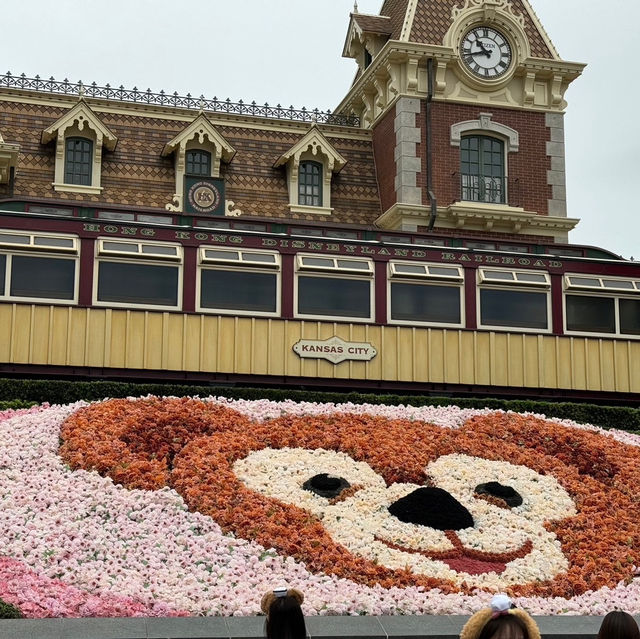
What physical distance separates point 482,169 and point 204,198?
8535 mm

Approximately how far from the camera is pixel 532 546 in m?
16.5

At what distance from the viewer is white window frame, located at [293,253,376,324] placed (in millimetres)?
24125

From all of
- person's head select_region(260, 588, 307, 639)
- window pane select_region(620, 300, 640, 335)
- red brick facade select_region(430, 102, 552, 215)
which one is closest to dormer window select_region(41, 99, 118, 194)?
red brick facade select_region(430, 102, 552, 215)

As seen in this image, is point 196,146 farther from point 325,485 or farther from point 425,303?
point 325,485

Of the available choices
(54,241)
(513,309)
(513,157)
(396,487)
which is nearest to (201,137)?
(513,157)

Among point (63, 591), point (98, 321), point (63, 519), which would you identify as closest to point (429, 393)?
point (98, 321)

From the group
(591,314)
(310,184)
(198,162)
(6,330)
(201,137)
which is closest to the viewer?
(6,330)

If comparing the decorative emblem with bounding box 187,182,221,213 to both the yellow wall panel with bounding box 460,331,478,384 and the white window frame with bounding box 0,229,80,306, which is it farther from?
the yellow wall panel with bounding box 460,331,478,384

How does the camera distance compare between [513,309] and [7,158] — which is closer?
[513,309]

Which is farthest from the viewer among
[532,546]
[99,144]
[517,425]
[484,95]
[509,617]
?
[484,95]

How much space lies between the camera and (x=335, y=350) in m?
24.1

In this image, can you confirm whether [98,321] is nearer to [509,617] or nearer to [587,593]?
[587,593]

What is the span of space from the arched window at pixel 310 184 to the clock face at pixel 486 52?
5680 millimetres

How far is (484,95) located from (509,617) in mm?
28791
